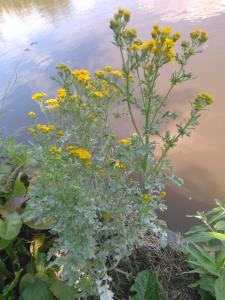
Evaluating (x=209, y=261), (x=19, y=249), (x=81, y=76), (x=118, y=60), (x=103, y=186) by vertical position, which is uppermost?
(x=81, y=76)

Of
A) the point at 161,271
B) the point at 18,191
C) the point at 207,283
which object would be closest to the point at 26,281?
the point at 18,191

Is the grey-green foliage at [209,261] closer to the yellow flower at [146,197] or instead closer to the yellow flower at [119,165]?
the yellow flower at [146,197]

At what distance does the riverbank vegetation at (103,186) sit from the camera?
1.20 meters

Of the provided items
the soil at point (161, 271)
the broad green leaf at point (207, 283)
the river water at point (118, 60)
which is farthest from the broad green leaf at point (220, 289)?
the river water at point (118, 60)

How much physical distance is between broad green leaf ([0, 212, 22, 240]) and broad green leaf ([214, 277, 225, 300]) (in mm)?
858

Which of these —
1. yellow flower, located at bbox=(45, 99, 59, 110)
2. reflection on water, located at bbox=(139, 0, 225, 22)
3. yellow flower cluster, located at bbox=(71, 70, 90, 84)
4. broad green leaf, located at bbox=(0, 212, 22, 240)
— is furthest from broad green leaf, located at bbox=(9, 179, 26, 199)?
reflection on water, located at bbox=(139, 0, 225, 22)

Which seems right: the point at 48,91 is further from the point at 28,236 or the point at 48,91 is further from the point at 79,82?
the point at 79,82

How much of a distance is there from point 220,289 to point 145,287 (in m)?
0.33

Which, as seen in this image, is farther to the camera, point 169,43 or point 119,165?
point 119,165

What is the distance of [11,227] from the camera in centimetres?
156

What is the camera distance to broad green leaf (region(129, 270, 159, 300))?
1391mm

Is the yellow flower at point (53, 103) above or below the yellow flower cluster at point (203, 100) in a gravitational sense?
below

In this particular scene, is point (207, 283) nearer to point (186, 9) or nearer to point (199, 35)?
point (199, 35)

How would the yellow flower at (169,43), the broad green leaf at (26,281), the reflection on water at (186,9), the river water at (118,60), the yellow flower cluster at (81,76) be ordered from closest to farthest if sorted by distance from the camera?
the yellow flower at (169,43) → the yellow flower cluster at (81,76) → the broad green leaf at (26,281) → the river water at (118,60) → the reflection on water at (186,9)
